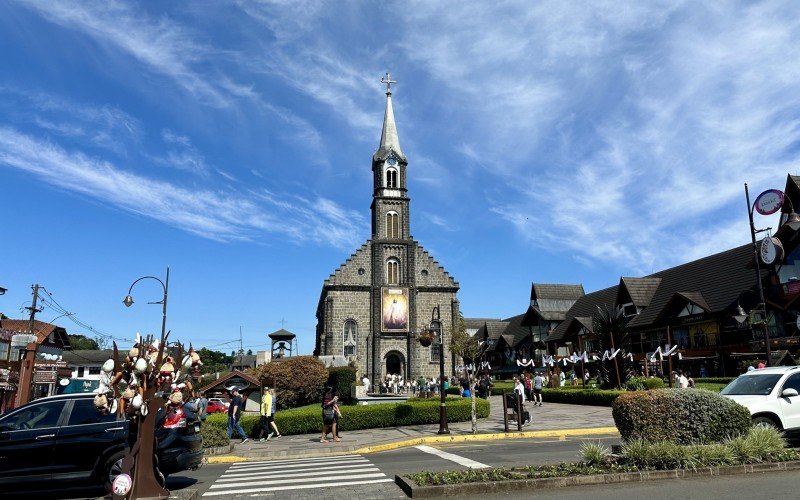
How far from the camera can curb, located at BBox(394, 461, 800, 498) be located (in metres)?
8.26

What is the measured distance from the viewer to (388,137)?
60.6 m

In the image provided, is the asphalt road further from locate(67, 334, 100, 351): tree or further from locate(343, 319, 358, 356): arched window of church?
locate(67, 334, 100, 351): tree

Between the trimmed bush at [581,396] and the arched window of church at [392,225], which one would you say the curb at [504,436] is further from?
the arched window of church at [392,225]

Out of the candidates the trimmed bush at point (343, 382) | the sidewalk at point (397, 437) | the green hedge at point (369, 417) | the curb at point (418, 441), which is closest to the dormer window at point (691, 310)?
the sidewalk at point (397, 437)

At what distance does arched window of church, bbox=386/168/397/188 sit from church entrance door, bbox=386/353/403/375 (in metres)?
18.0

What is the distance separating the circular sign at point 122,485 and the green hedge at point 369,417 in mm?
13047

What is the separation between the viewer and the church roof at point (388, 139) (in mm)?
59375

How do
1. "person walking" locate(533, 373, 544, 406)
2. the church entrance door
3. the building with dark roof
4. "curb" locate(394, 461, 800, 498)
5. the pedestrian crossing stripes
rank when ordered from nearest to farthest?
"curb" locate(394, 461, 800, 498) → the pedestrian crossing stripes → "person walking" locate(533, 373, 544, 406) → the building with dark roof → the church entrance door

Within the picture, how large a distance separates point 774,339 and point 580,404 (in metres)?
12.0

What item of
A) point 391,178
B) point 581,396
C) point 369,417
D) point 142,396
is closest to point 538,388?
point 581,396

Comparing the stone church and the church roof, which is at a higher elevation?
the church roof

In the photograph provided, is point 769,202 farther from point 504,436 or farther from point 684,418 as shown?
point 684,418

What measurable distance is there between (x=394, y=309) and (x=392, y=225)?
908cm

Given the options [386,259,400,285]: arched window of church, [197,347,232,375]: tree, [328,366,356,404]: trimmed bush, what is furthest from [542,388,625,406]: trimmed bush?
[197,347,232,375]: tree
